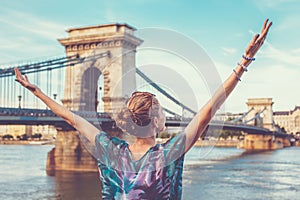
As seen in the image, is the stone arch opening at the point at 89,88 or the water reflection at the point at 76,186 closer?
the water reflection at the point at 76,186

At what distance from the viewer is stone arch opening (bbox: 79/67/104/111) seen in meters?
26.7

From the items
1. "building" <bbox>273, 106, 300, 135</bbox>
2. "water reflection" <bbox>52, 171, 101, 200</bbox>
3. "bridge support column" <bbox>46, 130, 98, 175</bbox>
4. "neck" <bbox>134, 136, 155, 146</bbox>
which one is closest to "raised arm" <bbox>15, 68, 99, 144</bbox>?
"neck" <bbox>134, 136, 155, 146</bbox>

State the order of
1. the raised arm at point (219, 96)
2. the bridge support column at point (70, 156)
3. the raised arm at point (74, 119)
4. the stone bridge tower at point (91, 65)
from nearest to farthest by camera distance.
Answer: the raised arm at point (219, 96) < the raised arm at point (74, 119) < the bridge support column at point (70, 156) < the stone bridge tower at point (91, 65)

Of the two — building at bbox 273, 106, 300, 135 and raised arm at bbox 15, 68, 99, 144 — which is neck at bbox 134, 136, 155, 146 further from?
building at bbox 273, 106, 300, 135

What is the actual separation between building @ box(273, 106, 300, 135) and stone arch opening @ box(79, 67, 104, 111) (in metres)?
77.7

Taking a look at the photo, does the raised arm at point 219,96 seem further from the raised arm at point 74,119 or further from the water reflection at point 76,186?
the water reflection at point 76,186

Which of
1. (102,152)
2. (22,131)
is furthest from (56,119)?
(22,131)

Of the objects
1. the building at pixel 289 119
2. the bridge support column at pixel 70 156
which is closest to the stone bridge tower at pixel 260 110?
the building at pixel 289 119

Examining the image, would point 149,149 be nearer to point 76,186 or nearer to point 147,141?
point 147,141

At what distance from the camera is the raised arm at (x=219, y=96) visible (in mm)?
1542

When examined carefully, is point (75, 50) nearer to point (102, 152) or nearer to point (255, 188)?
point (255, 188)

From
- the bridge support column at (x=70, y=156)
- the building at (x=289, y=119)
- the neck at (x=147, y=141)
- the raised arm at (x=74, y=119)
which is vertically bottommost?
the bridge support column at (x=70, y=156)

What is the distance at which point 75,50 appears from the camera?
27906mm

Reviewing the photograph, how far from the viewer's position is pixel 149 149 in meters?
1.58
